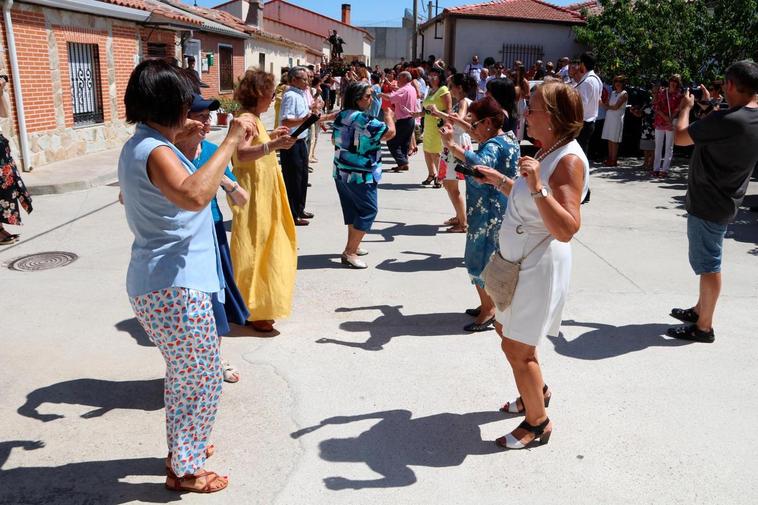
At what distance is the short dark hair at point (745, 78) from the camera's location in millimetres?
4113

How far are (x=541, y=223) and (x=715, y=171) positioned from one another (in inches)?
85.5

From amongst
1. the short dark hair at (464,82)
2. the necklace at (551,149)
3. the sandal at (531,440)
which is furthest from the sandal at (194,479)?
the short dark hair at (464,82)

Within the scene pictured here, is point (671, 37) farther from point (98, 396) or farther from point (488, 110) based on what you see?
point (98, 396)

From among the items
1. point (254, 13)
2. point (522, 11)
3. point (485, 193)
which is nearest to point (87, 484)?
point (485, 193)

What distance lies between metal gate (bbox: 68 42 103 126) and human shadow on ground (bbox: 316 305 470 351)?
965 cm

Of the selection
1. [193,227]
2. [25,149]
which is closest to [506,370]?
[193,227]

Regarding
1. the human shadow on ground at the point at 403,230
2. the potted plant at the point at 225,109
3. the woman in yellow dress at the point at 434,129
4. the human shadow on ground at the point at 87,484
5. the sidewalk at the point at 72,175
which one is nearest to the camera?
the human shadow on ground at the point at 87,484

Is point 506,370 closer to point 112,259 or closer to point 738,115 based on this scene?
point 738,115

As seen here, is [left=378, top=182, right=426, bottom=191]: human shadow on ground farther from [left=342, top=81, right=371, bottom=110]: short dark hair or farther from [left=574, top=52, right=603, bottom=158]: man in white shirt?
[left=342, top=81, right=371, bottom=110]: short dark hair

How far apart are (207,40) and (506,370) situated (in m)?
20.5

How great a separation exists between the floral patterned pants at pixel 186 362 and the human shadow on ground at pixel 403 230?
4618 millimetres

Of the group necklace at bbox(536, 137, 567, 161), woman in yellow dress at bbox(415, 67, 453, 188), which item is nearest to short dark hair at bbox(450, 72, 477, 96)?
woman in yellow dress at bbox(415, 67, 453, 188)

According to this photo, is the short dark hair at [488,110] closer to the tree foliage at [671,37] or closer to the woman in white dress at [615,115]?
the woman in white dress at [615,115]

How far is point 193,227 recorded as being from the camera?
258 cm
